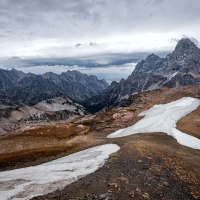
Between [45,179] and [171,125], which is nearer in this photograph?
[45,179]

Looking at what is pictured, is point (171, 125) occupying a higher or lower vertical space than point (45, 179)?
lower

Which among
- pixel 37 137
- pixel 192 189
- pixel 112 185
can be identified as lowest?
pixel 37 137

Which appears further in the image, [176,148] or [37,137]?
[37,137]

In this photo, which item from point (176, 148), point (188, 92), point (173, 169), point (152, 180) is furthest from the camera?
point (188, 92)

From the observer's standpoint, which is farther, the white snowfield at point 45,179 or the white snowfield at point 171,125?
the white snowfield at point 171,125

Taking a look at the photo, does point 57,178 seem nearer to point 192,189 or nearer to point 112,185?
point 112,185

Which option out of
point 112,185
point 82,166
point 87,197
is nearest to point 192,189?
point 112,185

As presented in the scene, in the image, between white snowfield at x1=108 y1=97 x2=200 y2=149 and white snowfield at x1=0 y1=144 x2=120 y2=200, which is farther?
white snowfield at x1=108 y1=97 x2=200 y2=149

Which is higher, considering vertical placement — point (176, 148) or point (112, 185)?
point (112, 185)

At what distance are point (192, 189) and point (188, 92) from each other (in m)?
96.4

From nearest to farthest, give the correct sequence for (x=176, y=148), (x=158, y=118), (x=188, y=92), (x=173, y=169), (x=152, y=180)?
(x=152, y=180), (x=173, y=169), (x=176, y=148), (x=158, y=118), (x=188, y=92)

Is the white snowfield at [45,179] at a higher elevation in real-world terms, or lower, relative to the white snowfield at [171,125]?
higher

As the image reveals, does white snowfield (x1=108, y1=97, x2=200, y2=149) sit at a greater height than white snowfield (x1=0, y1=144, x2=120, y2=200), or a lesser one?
lesser

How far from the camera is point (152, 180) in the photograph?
88.0 feet
